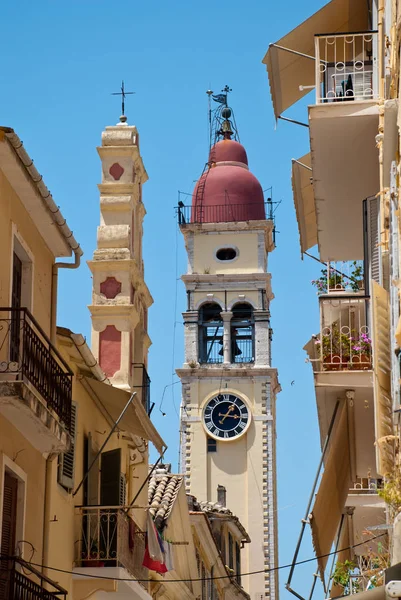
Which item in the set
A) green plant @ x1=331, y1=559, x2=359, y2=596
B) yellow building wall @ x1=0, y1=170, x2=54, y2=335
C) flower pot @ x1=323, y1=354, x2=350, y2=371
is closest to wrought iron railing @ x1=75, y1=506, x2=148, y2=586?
green plant @ x1=331, y1=559, x2=359, y2=596

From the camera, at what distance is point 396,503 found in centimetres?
1173

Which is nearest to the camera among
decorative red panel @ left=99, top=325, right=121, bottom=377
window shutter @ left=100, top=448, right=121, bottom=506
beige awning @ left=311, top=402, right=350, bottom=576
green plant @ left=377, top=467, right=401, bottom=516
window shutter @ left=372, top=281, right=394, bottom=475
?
green plant @ left=377, top=467, right=401, bottom=516

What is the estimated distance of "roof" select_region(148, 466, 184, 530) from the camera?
2841 centimetres

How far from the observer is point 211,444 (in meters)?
71.3

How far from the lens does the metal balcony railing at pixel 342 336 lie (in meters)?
18.4

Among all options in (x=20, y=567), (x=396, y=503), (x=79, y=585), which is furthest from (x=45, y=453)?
(x=396, y=503)

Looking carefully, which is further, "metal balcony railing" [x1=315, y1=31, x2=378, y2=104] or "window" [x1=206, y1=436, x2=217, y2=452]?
"window" [x1=206, y1=436, x2=217, y2=452]

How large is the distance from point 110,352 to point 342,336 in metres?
7.43

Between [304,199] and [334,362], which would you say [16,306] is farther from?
[304,199]

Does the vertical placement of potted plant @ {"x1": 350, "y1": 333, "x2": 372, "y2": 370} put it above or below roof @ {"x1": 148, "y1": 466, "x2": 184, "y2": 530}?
above

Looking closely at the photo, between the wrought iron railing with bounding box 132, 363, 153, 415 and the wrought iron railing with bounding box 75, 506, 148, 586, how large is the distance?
16.6 ft

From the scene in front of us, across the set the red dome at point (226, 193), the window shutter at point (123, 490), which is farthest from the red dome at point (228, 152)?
the window shutter at point (123, 490)

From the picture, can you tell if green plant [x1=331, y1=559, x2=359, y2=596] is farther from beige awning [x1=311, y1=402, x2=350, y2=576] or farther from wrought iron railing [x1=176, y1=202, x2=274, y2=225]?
wrought iron railing [x1=176, y1=202, x2=274, y2=225]

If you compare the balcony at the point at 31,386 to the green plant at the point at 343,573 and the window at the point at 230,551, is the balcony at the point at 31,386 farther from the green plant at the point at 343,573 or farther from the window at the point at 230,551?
the window at the point at 230,551
